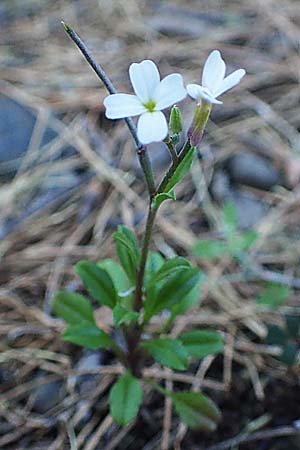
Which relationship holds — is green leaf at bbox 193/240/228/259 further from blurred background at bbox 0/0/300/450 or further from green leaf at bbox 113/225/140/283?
green leaf at bbox 113/225/140/283

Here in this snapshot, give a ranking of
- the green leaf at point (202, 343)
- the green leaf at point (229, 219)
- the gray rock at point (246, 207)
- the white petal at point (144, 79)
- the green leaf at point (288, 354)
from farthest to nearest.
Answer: the gray rock at point (246, 207) < the green leaf at point (229, 219) < the green leaf at point (288, 354) < the green leaf at point (202, 343) < the white petal at point (144, 79)

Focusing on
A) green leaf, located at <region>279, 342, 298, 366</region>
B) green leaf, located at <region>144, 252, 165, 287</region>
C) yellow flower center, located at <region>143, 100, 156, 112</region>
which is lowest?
green leaf, located at <region>279, 342, 298, 366</region>

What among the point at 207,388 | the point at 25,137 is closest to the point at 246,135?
the point at 25,137

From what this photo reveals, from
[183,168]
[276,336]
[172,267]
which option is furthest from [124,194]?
[183,168]

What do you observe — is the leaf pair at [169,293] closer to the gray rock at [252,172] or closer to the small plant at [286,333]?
the small plant at [286,333]

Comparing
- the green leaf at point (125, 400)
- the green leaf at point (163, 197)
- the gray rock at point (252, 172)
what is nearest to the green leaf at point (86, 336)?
the green leaf at point (125, 400)

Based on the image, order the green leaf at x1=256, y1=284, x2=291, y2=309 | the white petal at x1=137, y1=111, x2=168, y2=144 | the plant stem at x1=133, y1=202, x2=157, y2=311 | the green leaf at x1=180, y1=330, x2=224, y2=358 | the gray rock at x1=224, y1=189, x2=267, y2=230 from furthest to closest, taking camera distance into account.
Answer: the gray rock at x1=224, y1=189, x2=267, y2=230 → the green leaf at x1=256, y1=284, x2=291, y2=309 → the green leaf at x1=180, y1=330, x2=224, y2=358 → the plant stem at x1=133, y1=202, x2=157, y2=311 → the white petal at x1=137, y1=111, x2=168, y2=144

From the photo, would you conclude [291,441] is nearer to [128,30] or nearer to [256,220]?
[256,220]

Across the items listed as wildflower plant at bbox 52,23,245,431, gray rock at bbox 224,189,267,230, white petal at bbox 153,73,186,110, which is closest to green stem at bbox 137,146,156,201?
wildflower plant at bbox 52,23,245,431
